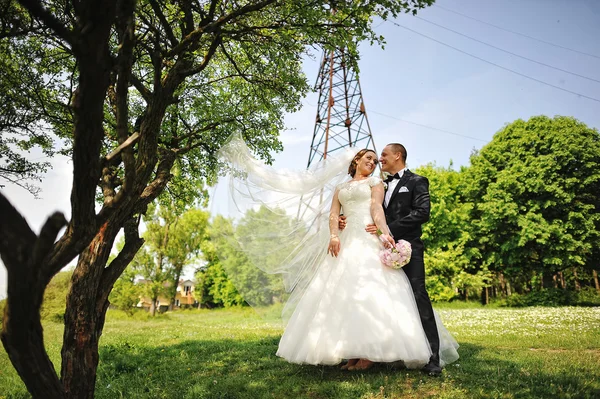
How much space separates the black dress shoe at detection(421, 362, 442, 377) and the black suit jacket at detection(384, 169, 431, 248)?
71.1 inches

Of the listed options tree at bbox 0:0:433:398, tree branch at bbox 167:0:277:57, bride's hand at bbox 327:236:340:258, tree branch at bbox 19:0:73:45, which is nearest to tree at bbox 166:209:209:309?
tree at bbox 0:0:433:398

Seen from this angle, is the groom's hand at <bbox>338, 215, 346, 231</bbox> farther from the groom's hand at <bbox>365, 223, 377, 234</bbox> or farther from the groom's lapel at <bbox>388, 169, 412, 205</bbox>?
the groom's lapel at <bbox>388, 169, 412, 205</bbox>

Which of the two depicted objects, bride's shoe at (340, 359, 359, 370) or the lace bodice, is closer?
bride's shoe at (340, 359, 359, 370)

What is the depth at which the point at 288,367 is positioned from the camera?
652 centimetres

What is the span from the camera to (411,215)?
20.2 ft

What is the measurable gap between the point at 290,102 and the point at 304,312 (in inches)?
208

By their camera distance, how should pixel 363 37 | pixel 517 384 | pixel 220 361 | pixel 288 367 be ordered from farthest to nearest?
pixel 220 361 → pixel 288 367 → pixel 363 37 → pixel 517 384

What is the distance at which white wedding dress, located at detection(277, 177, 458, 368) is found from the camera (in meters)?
5.37

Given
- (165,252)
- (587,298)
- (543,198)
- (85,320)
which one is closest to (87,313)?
(85,320)

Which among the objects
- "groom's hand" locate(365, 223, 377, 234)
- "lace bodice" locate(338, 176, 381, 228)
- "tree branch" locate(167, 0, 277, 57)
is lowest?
"groom's hand" locate(365, 223, 377, 234)

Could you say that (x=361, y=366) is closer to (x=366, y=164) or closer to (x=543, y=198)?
(x=366, y=164)

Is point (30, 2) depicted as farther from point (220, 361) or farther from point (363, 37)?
point (220, 361)

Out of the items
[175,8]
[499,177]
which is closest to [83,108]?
[175,8]

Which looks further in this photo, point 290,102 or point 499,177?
point 499,177
